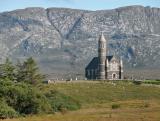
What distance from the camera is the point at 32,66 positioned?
112 metres

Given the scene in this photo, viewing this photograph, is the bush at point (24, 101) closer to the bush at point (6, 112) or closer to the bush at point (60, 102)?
the bush at point (6, 112)

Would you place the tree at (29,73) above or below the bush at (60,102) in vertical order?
above

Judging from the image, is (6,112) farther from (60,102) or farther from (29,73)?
(29,73)

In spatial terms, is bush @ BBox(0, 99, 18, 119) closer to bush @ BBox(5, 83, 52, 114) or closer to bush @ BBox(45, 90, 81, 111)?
bush @ BBox(5, 83, 52, 114)

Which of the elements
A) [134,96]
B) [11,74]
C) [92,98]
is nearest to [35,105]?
[11,74]

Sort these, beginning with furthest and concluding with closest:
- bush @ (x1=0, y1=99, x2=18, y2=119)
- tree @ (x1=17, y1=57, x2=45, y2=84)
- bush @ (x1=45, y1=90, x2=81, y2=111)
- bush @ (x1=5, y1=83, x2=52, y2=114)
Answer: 1. tree @ (x1=17, y1=57, x2=45, y2=84)
2. bush @ (x1=45, y1=90, x2=81, y2=111)
3. bush @ (x1=5, y1=83, x2=52, y2=114)
4. bush @ (x1=0, y1=99, x2=18, y2=119)

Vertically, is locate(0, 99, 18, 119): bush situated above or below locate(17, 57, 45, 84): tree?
below

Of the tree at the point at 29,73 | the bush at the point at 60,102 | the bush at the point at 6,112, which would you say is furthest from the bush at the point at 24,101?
the tree at the point at 29,73

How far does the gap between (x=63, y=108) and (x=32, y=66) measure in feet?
85.9

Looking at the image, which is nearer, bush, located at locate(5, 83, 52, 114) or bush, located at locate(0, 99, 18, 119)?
bush, located at locate(0, 99, 18, 119)

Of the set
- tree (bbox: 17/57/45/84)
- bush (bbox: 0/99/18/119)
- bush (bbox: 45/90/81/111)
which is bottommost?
bush (bbox: 45/90/81/111)

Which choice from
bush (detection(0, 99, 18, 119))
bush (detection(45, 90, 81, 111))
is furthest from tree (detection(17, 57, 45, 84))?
bush (detection(0, 99, 18, 119))

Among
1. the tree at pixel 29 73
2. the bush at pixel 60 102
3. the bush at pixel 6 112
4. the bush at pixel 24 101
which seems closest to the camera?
the bush at pixel 6 112

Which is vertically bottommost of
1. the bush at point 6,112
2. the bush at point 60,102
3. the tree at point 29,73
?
the bush at point 60,102
